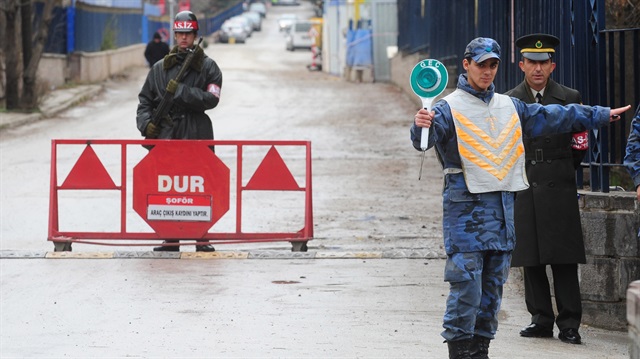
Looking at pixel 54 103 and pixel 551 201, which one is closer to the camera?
pixel 551 201

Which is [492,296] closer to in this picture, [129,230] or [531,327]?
[531,327]

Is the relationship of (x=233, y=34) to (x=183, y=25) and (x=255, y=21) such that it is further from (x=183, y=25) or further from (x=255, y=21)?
(x=183, y=25)

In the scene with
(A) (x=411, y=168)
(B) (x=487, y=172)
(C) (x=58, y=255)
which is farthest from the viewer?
(A) (x=411, y=168)

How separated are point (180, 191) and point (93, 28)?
3124 cm

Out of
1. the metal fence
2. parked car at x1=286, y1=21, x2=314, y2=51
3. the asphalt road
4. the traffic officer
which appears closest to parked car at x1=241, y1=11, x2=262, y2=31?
parked car at x1=286, y1=21, x2=314, y2=51

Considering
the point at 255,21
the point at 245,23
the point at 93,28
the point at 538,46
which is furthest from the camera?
the point at 255,21

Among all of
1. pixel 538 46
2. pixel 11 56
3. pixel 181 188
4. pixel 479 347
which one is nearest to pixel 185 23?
pixel 181 188

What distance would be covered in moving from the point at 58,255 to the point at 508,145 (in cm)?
556

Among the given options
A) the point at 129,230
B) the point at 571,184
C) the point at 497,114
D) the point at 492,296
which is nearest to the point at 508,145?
the point at 497,114

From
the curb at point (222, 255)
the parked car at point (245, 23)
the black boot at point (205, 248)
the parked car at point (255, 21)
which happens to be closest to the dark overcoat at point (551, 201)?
the curb at point (222, 255)

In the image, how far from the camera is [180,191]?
11820mm

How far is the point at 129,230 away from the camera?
518 inches

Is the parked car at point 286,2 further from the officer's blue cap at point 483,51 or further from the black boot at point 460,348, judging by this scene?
the black boot at point 460,348

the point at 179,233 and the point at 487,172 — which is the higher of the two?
the point at 487,172
